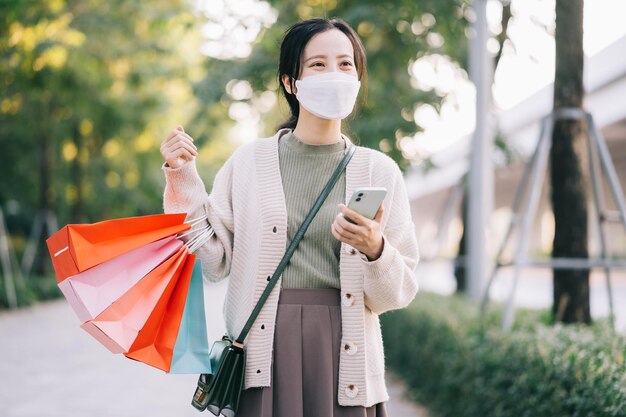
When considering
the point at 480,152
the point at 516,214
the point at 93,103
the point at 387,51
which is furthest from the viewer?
the point at 93,103

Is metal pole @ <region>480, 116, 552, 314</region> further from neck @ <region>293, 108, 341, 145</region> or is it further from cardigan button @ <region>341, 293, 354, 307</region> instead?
cardigan button @ <region>341, 293, 354, 307</region>

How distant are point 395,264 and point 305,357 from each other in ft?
1.29

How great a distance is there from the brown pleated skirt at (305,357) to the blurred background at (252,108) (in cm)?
72

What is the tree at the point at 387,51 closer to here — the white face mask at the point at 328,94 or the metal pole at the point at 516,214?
the metal pole at the point at 516,214

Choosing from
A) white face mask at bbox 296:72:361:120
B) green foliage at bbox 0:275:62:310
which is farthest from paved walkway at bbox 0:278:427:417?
white face mask at bbox 296:72:361:120

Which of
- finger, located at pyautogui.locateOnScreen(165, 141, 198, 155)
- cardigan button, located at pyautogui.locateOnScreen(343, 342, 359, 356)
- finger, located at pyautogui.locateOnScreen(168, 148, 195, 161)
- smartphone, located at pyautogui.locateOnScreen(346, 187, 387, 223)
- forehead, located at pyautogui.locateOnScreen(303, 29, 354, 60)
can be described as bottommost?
cardigan button, located at pyautogui.locateOnScreen(343, 342, 359, 356)

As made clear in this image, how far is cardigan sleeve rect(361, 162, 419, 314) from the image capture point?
2.28m

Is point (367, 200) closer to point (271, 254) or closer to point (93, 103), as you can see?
point (271, 254)

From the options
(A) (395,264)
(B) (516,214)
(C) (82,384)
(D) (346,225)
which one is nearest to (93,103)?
(C) (82,384)

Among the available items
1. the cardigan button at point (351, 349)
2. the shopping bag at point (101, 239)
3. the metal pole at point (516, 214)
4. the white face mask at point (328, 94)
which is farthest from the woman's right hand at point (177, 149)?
the metal pole at point (516, 214)

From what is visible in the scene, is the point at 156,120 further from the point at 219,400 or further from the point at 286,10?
the point at 219,400

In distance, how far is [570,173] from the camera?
6781 mm

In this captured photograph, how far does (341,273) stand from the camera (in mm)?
2373

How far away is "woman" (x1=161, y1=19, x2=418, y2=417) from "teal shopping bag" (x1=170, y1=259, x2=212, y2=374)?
0.10 metres
